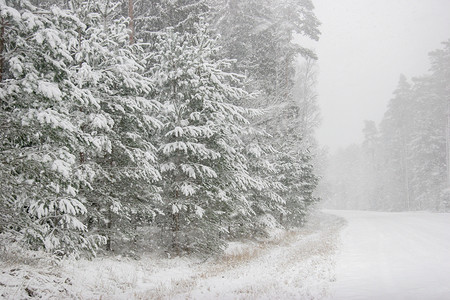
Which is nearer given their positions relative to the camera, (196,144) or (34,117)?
(34,117)

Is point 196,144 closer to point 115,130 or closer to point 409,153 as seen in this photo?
point 115,130

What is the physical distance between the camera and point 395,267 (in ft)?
29.2

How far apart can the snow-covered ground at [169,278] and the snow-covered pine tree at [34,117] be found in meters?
0.93

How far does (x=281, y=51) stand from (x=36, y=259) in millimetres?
18520

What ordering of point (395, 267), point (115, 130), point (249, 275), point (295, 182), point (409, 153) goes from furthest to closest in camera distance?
point (409, 153) < point (295, 182) < point (115, 130) < point (249, 275) < point (395, 267)

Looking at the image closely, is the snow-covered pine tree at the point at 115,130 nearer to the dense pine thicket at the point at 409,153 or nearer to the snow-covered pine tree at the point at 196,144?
the snow-covered pine tree at the point at 196,144

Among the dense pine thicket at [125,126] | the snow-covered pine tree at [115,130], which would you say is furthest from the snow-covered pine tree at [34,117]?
the snow-covered pine tree at [115,130]

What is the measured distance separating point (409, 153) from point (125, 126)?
1807 inches

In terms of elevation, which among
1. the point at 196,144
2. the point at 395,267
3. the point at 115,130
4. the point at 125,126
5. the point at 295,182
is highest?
the point at 125,126

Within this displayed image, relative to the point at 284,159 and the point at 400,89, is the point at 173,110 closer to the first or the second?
the point at 284,159

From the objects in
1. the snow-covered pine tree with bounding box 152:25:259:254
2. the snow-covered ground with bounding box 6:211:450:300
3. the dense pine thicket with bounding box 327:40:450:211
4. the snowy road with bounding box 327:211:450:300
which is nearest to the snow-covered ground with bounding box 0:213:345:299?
the snow-covered ground with bounding box 6:211:450:300

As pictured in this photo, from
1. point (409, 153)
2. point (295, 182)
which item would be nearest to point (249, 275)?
point (295, 182)

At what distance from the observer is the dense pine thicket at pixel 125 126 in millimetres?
6176

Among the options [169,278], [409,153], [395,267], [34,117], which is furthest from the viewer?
[409,153]
